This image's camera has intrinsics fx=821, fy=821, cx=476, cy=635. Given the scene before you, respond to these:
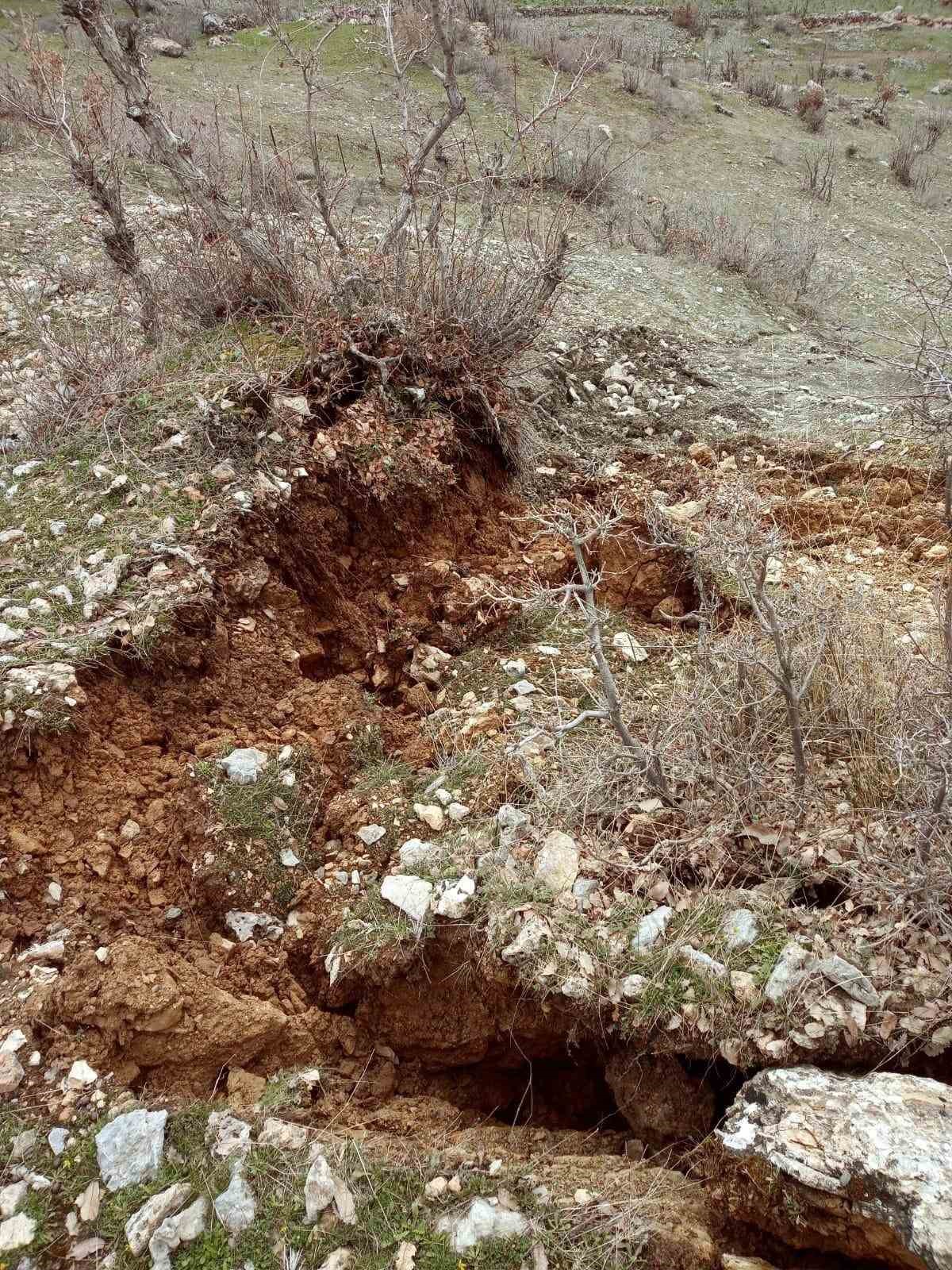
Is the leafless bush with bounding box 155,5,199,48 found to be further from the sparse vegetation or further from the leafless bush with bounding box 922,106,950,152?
the leafless bush with bounding box 922,106,950,152

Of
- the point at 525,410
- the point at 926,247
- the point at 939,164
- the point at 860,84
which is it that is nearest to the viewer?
the point at 525,410

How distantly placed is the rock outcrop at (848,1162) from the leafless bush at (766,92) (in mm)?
13714

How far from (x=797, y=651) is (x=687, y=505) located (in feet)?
4.53

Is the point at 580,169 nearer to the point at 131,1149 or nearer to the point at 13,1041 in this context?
the point at 13,1041

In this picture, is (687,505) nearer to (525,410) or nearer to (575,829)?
(525,410)

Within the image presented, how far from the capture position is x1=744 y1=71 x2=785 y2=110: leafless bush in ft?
39.0

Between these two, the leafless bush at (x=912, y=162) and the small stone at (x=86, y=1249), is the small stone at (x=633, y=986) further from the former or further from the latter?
the leafless bush at (x=912, y=162)

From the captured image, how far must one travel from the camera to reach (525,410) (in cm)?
396

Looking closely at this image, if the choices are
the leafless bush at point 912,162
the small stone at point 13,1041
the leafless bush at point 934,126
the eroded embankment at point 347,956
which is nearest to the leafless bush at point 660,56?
the leafless bush at point 912,162

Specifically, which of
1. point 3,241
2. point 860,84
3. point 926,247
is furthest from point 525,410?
point 860,84

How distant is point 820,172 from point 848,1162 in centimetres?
1091

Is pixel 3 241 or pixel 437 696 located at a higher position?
pixel 3 241

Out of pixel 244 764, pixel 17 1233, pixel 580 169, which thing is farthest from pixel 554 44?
pixel 17 1233

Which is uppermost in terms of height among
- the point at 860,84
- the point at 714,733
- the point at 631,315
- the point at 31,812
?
the point at 860,84
